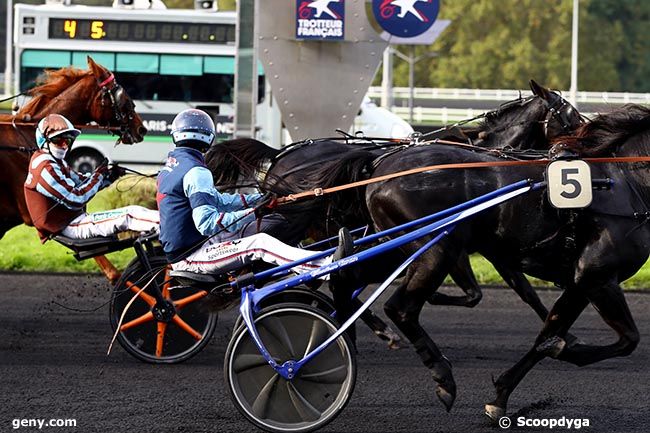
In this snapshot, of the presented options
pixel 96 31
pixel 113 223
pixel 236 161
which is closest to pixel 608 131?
pixel 236 161

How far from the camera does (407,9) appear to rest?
11.0m

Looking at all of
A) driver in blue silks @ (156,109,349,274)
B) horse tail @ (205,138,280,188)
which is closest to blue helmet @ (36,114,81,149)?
horse tail @ (205,138,280,188)

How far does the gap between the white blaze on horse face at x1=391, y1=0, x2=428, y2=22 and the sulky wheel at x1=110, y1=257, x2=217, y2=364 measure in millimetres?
4976

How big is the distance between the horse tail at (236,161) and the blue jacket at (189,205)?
1515 mm

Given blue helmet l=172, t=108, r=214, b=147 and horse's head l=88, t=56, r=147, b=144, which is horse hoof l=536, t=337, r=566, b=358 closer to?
blue helmet l=172, t=108, r=214, b=147

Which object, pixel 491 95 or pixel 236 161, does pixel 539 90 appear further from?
pixel 491 95

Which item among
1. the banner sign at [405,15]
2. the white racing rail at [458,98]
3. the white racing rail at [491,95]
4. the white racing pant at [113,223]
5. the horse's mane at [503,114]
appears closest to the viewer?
the white racing pant at [113,223]

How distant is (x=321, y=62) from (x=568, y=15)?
95.7 feet

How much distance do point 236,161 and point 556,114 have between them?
7.08 feet

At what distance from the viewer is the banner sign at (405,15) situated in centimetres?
1089

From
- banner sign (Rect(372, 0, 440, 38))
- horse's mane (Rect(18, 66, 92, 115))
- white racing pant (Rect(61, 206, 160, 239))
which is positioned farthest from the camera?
banner sign (Rect(372, 0, 440, 38))

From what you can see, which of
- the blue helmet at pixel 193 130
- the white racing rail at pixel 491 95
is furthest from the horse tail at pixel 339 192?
the white racing rail at pixel 491 95

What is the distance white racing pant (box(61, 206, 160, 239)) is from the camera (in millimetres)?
6660

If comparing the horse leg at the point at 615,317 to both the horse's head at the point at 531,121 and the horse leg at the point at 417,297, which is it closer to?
the horse leg at the point at 417,297
